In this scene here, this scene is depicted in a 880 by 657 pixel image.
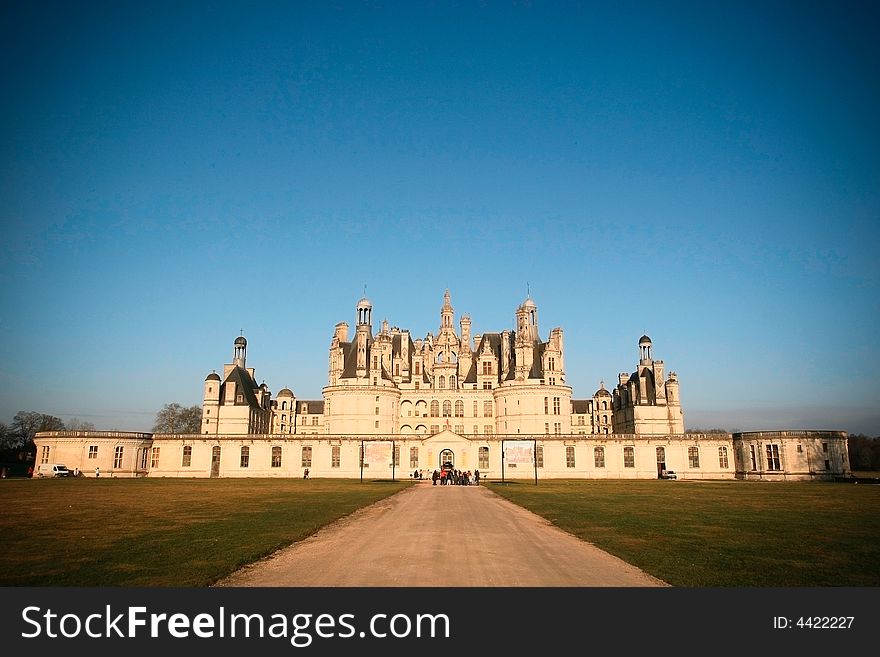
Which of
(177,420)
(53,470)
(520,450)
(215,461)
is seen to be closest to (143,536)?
(520,450)

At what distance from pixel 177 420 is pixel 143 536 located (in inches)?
4339

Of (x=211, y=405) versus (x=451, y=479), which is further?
(x=211, y=405)

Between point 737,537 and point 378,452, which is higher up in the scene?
point 378,452

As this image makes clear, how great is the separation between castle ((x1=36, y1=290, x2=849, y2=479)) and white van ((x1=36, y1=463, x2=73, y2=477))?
3.29 ft

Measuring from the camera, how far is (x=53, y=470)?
70.6m

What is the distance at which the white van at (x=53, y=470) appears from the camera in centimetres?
7031

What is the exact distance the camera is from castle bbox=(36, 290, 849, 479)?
7331 cm

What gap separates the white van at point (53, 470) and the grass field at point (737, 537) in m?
60.5

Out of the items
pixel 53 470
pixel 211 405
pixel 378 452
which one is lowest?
pixel 53 470

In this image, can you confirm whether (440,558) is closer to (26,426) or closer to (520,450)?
(520,450)

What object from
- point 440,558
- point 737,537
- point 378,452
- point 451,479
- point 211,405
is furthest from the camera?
point 211,405

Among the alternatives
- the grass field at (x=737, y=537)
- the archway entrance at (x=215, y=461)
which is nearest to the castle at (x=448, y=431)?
the archway entrance at (x=215, y=461)

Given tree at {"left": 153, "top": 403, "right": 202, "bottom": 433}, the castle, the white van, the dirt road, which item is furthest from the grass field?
tree at {"left": 153, "top": 403, "right": 202, "bottom": 433}

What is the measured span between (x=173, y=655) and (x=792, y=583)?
1215cm
